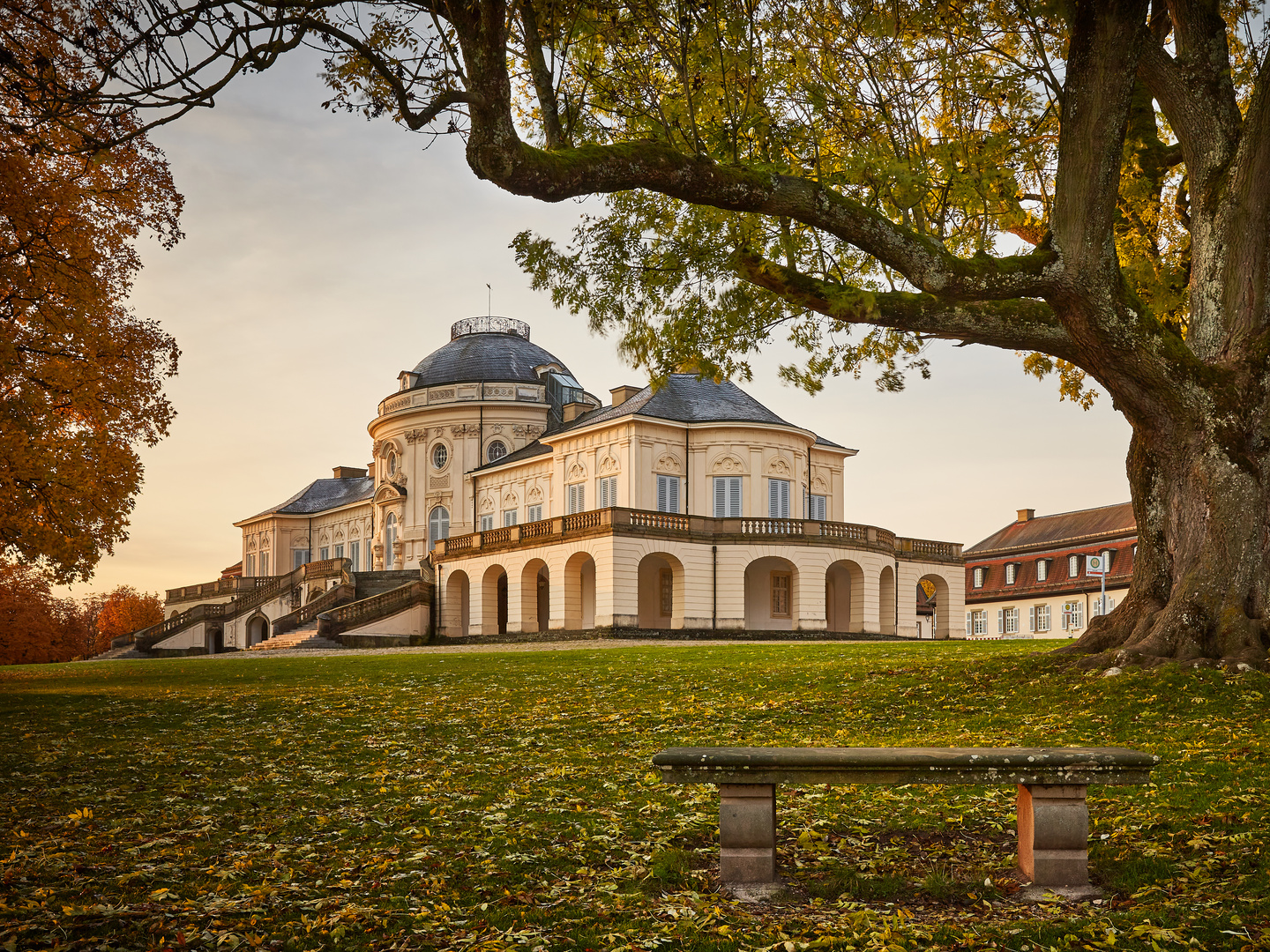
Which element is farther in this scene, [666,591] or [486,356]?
[486,356]

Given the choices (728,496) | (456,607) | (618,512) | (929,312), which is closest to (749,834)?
(929,312)

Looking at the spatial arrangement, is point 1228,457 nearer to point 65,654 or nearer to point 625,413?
point 625,413

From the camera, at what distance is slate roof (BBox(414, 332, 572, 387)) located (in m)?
58.7

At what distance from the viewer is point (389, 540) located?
61.0 meters

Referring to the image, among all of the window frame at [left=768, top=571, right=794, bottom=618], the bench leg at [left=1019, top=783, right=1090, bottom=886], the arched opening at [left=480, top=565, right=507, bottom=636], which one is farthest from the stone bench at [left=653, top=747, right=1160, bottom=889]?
the arched opening at [left=480, top=565, right=507, bottom=636]

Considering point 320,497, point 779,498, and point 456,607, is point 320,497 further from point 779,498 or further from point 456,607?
point 779,498

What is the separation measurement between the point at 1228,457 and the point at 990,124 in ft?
18.7

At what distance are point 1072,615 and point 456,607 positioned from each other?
38.3 meters

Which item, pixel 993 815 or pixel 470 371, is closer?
pixel 993 815

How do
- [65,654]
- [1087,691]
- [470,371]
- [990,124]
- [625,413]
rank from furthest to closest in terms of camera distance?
[65,654] → [470,371] → [625,413] → [990,124] → [1087,691]

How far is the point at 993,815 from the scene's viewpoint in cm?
800

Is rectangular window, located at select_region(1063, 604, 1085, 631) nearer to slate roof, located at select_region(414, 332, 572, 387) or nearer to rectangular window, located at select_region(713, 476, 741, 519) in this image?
rectangular window, located at select_region(713, 476, 741, 519)

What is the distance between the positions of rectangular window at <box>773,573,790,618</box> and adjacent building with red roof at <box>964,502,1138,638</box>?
73.2ft

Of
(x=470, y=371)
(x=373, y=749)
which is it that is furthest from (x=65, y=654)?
(x=373, y=749)
